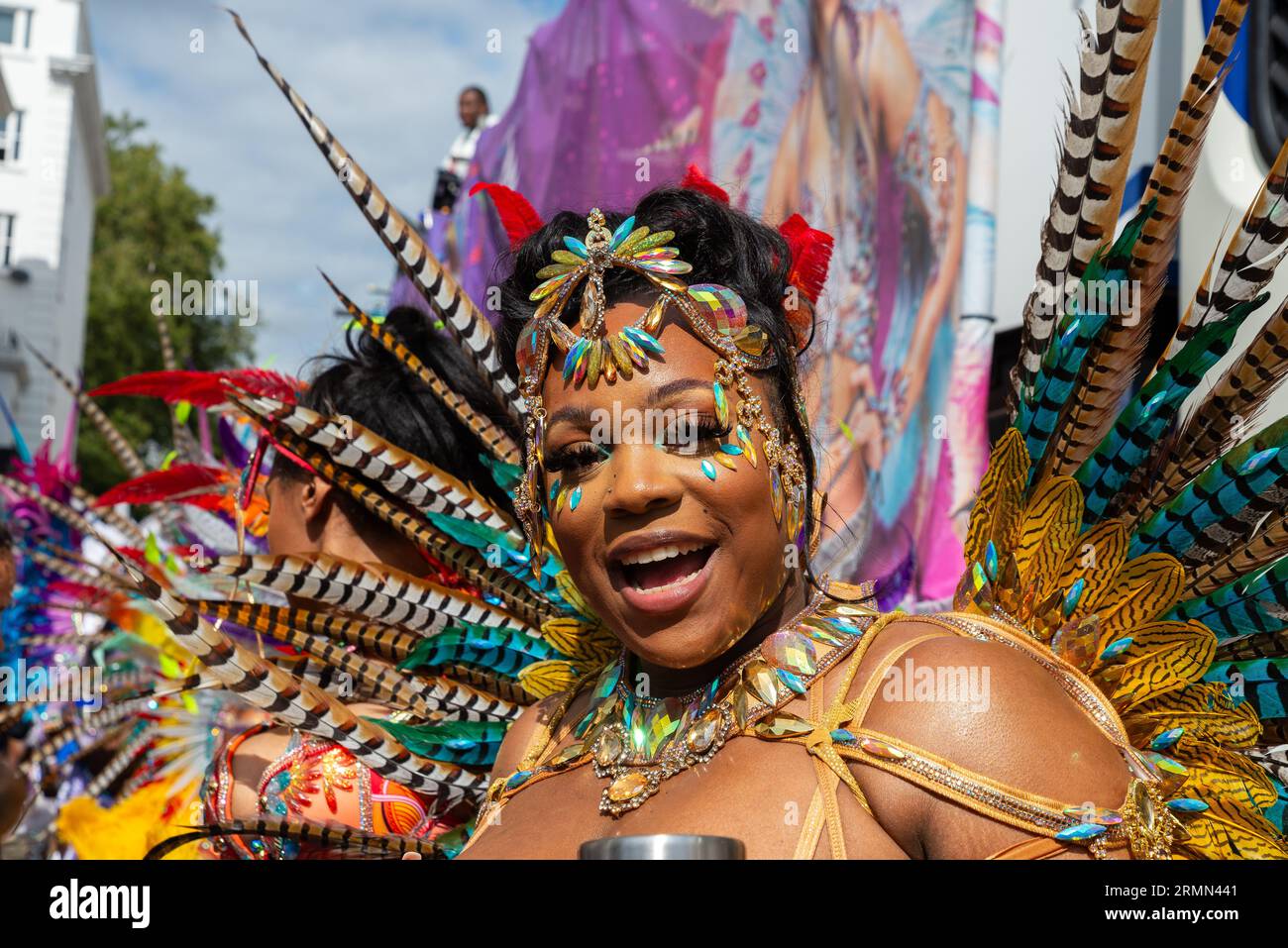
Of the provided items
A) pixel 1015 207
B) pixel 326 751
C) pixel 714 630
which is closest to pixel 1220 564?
pixel 714 630

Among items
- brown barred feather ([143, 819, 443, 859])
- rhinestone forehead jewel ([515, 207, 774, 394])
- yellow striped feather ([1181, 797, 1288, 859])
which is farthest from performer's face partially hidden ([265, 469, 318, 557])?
yellow striped feather ([1181, 797, 1288, 859])

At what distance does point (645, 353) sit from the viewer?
1821mm

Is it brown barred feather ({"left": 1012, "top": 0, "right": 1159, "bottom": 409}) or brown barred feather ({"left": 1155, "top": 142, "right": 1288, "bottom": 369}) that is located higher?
brown barred feather ({"left": 1012, "top": 0, "right": 1159, "bottom": 409})

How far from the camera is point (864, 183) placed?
4.26 m

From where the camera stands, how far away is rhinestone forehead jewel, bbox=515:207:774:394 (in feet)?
6.03

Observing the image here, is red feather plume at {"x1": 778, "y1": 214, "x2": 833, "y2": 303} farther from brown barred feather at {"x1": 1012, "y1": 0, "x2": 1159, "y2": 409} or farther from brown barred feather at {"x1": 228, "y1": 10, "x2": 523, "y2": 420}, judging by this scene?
brown barred feather at {"x1": 228, "y1": 10, "x2": 523, "y2": 420}

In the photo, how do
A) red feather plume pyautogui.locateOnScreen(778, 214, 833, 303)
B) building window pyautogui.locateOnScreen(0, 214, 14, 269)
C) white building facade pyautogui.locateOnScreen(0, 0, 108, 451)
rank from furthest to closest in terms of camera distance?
Result: 1. building window pyautogui.locateOnScreen(0, 214, 14, 269)
2. white building facade pyautogui.locateOnScreen(0, 0, 108, 451)
3. red feather plume pyautogui.locateOnScreen(778, 214, 833, 303)

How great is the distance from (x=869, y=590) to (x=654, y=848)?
3.08ft

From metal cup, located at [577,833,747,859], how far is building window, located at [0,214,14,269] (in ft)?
98.3

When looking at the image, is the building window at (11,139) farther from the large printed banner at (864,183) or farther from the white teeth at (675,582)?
the white teeth at (675,582)

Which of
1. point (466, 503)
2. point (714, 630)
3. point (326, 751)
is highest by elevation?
point (466, 503)

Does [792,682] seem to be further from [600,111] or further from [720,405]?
[600,111]
